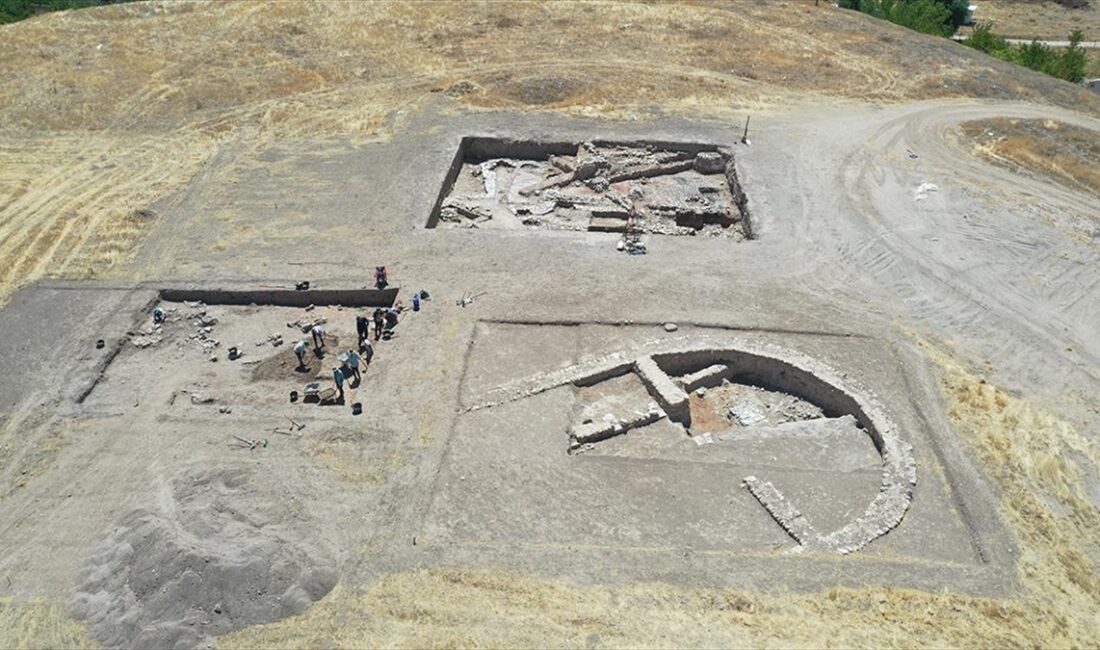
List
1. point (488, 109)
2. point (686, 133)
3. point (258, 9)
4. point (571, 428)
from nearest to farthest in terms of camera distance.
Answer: point (571, 428), point (686, 133), point (488, 109), point (258, 9)

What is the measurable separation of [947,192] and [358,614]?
846 inches

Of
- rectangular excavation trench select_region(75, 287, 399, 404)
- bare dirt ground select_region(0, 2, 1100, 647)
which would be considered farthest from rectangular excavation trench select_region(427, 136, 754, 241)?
rectangular excavation trench select_region(75, 287, 399, 404)

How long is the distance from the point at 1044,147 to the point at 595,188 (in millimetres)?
15831

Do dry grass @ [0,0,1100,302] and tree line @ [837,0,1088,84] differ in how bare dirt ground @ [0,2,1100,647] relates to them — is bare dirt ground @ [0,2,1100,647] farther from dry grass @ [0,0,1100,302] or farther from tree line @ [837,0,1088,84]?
tree line @ [837,0,1088,84]

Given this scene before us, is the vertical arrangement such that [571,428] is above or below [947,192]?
below

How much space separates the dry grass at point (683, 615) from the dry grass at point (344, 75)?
46.6 ft

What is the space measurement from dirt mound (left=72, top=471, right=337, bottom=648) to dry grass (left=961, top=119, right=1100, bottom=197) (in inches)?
1002

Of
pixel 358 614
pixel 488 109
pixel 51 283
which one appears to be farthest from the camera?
pixel 488 109

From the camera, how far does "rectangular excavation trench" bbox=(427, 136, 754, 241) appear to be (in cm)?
2288

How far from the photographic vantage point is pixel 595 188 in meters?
24.6

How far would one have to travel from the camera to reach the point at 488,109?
28844 millimetres

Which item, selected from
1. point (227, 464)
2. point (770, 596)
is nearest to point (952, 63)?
point (770, 596)

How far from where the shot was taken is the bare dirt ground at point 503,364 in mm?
11547

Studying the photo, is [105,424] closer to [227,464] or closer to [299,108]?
[227,464]
